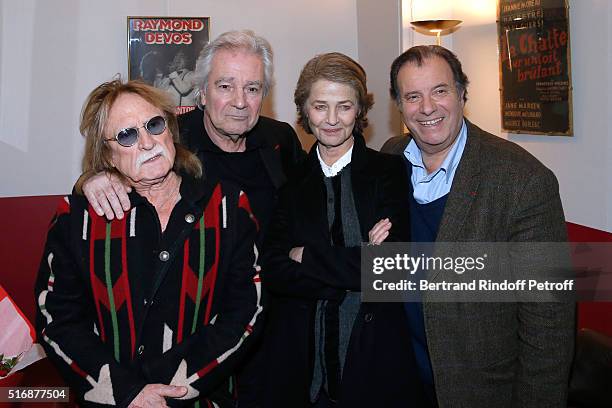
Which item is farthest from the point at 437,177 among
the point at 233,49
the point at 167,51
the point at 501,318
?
the point at 167,51

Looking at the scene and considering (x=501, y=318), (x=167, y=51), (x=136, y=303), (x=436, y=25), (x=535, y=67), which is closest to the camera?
(x=136, y=303)

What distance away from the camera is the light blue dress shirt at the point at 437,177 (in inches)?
80.9

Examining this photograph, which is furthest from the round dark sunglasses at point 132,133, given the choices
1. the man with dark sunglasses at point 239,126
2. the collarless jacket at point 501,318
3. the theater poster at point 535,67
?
the theater poster at point 535,67

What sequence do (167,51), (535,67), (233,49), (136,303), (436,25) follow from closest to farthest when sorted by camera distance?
1. (136,303)
2. (233,49)
3. (535,67)
4. (436,25)
5. (167,51)

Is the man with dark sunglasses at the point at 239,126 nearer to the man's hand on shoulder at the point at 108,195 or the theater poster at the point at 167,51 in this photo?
the man's hand on shoulder at the point at 108,195

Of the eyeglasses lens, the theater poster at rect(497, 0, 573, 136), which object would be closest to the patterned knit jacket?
the eyeglasses lens

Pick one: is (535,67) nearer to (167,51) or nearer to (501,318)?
(501,318)

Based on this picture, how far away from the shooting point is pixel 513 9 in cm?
336

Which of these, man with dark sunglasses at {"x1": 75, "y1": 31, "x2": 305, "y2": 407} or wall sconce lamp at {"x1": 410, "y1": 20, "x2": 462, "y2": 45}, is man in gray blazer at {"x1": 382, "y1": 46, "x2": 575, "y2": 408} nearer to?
man with dark sunglasses at {"x1": 75, "y1": 31, "x2": 305, "y2": 407}

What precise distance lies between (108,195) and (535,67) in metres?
2.23

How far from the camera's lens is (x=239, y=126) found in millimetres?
2436

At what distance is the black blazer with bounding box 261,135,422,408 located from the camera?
2.03 m

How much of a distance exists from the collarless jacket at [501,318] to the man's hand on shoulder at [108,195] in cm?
97

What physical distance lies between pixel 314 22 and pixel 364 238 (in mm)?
3189
